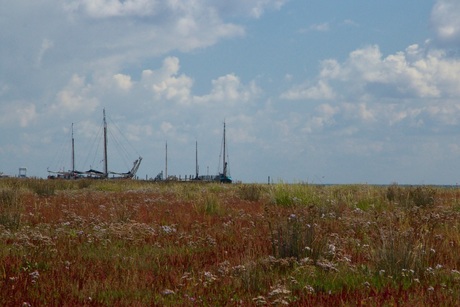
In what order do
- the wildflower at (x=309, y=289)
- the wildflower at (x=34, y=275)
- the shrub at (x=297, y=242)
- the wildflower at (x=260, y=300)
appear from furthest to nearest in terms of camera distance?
the shrub at (x=297, y=242), the wildflower at (x=34, y=275), the wildflower at (x=309, y=289), the wildflower at (x=260, y=300)


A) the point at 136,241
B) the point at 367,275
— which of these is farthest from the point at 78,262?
the point at 367,275

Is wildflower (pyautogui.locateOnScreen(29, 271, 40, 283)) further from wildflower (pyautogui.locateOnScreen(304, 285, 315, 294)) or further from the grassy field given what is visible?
wildflower (pyautogui.locateOnScreen(304, 285, 315, 294))

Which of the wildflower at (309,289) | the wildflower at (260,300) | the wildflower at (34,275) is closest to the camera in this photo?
the wildflower at (260,300)

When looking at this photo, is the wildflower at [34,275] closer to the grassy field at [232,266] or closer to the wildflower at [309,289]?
the grassy field at [232,266]

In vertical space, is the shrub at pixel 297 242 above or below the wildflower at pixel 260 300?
above

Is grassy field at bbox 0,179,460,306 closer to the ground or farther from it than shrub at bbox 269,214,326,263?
closer to the ground

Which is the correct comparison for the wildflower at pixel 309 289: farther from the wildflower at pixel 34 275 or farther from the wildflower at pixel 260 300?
the wildflower at pixel 34 275

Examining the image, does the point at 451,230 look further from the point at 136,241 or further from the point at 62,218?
the point at 62,218

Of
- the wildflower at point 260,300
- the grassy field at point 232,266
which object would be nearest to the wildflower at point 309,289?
the grassy field at point 232,266

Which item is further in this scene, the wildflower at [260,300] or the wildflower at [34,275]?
the wildflower at [34,275]

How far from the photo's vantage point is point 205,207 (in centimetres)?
1620

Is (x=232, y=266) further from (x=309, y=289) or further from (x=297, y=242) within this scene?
(x=309, y=289)

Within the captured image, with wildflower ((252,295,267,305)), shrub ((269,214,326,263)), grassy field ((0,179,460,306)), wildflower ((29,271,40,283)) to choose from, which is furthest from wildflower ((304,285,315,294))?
wildflower ((29,271,40,283))

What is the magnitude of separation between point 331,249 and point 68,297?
4.01 metres
